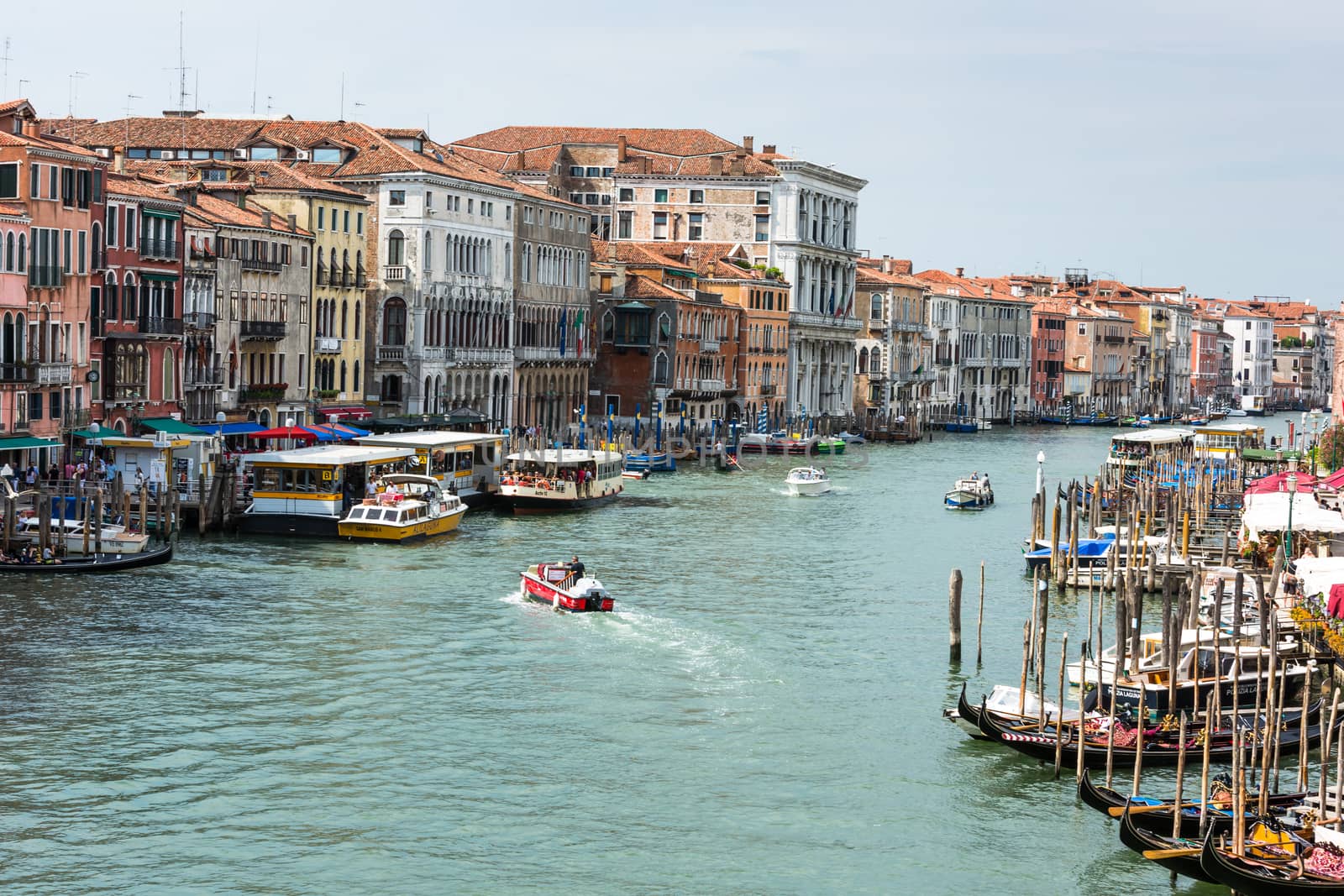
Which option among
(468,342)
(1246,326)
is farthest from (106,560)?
(1246,326)

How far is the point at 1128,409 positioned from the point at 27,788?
102594 millimetres

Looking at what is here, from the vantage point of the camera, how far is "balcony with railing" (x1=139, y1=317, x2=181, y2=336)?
139 ft

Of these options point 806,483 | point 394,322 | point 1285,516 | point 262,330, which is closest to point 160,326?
point 262,330

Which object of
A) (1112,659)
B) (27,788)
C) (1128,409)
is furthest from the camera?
(1128,409)

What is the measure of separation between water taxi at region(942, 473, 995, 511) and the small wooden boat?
31.6 m

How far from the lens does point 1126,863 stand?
17.6 m

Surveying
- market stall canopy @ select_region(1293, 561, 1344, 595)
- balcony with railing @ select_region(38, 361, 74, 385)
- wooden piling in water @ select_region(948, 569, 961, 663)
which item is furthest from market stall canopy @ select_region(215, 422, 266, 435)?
market stall canopy @ select_region(1293, 561, 1344, 595)

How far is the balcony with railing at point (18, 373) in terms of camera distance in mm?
36438

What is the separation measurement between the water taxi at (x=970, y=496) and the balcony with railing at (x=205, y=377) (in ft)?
53.8

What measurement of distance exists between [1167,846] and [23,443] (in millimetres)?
24748

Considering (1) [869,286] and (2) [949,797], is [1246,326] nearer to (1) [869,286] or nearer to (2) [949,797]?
(1) [869,286]

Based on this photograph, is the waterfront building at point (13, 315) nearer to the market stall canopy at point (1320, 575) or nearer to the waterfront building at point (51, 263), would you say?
the waterfront building at point (51, 263)

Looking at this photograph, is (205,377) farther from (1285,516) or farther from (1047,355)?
(1047,355)

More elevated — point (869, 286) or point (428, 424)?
point (869, 286)
